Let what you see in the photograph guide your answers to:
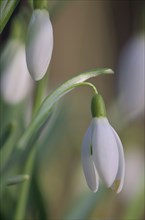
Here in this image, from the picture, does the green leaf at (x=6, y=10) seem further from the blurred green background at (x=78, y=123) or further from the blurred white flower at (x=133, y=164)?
the blurred white flower at (x=133, y=164)

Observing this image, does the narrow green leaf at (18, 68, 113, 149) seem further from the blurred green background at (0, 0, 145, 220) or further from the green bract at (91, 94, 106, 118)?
the blurred green background at (0, 0, 145, 220)

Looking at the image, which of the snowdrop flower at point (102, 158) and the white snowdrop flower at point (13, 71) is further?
the white snowdrop flower at point (13, 71)

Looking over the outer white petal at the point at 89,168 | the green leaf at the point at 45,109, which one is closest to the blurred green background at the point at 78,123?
the green leaf at the point at 45,109

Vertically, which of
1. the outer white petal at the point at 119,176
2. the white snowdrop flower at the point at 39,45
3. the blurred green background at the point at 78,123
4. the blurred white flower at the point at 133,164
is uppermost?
the white snowdrop flower at the point at 39,45

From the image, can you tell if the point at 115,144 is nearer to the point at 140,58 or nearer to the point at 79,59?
the point at 140,58

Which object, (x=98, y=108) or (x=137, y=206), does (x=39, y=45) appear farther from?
(x=137, y=206)

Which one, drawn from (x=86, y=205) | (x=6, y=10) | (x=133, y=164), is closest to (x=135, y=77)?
(x=133, y=164)

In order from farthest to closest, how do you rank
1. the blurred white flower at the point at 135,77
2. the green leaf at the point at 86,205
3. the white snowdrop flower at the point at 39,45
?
1. the blurred white flower at the point at 135,77
2. the green leaf at the point at 86,205
3. the white snowdrop flower at the point at 39,45
